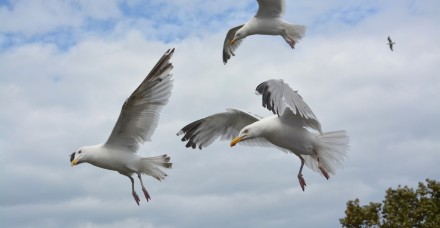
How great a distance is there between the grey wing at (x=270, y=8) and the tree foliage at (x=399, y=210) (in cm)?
485

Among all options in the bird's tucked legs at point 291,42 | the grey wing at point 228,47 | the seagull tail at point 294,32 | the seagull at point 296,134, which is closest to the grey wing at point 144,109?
the seagull at point 296,134

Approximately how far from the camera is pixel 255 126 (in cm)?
1047

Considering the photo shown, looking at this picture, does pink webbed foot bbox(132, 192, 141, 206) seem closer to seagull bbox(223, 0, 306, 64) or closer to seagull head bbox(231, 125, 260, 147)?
seagull head bbox(231, 125, 260, 147)

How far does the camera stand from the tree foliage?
57.6 ft

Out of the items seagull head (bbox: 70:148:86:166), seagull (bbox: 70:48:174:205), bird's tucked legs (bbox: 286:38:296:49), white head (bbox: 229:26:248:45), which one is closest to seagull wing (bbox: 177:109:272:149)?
seagull (bbox: 70:48:174:205)

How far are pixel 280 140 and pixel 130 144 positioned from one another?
284 centimetres

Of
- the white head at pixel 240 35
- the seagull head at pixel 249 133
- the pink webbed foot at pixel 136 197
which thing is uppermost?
the white head at pixel 240 35

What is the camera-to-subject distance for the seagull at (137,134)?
459 inches

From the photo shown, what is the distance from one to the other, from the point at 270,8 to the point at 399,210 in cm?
560

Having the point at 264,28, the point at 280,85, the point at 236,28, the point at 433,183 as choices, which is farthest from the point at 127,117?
the point at 433,183

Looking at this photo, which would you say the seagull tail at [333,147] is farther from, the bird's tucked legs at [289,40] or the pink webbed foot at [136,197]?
the bird's tucked legs at [289,40]

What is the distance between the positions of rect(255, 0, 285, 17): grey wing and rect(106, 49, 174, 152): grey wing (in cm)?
518

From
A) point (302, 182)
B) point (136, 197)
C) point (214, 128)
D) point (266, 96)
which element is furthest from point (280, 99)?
point (136, 197)

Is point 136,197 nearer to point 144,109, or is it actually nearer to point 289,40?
point 144,109
